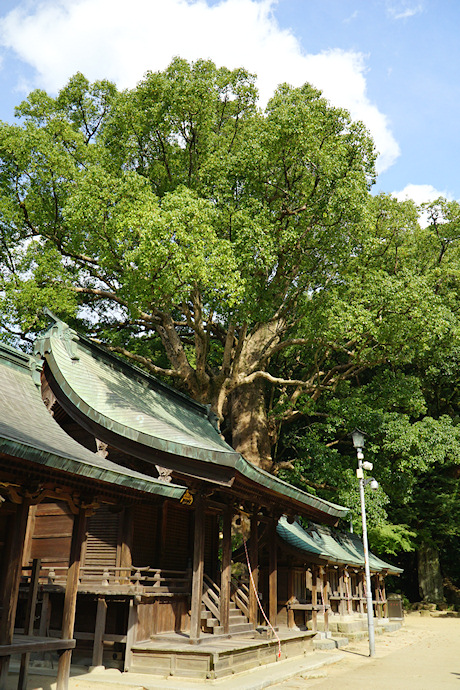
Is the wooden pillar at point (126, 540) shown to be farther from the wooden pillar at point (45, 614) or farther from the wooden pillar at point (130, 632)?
the wooden pillar at point (45, 614)

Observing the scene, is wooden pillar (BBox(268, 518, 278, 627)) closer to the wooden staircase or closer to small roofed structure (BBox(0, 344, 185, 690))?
the wooden staircase

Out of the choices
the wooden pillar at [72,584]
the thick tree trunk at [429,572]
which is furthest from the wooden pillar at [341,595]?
the wooden pillar at [72,584]

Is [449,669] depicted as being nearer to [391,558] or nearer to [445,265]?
[445,265]

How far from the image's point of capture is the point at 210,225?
18.1m

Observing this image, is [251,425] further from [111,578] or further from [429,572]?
[429,572]

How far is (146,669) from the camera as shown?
1096 cm

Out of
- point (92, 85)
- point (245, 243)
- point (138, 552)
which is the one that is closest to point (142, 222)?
point (245, 243)

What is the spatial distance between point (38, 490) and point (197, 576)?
15.6 ft

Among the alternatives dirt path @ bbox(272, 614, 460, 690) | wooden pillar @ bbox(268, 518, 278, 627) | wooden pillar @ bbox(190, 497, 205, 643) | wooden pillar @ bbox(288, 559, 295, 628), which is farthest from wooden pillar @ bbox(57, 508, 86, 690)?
wooden pillar @ bbox(288, 559, 295, 628)

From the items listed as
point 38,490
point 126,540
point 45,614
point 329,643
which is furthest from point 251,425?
point 38,490

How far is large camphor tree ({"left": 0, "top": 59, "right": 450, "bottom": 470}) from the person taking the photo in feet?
57.3

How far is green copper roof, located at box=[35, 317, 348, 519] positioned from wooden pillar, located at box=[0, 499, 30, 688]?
3.59m

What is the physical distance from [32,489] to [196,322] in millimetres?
11377

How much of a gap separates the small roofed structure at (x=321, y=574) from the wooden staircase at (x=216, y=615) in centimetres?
301
